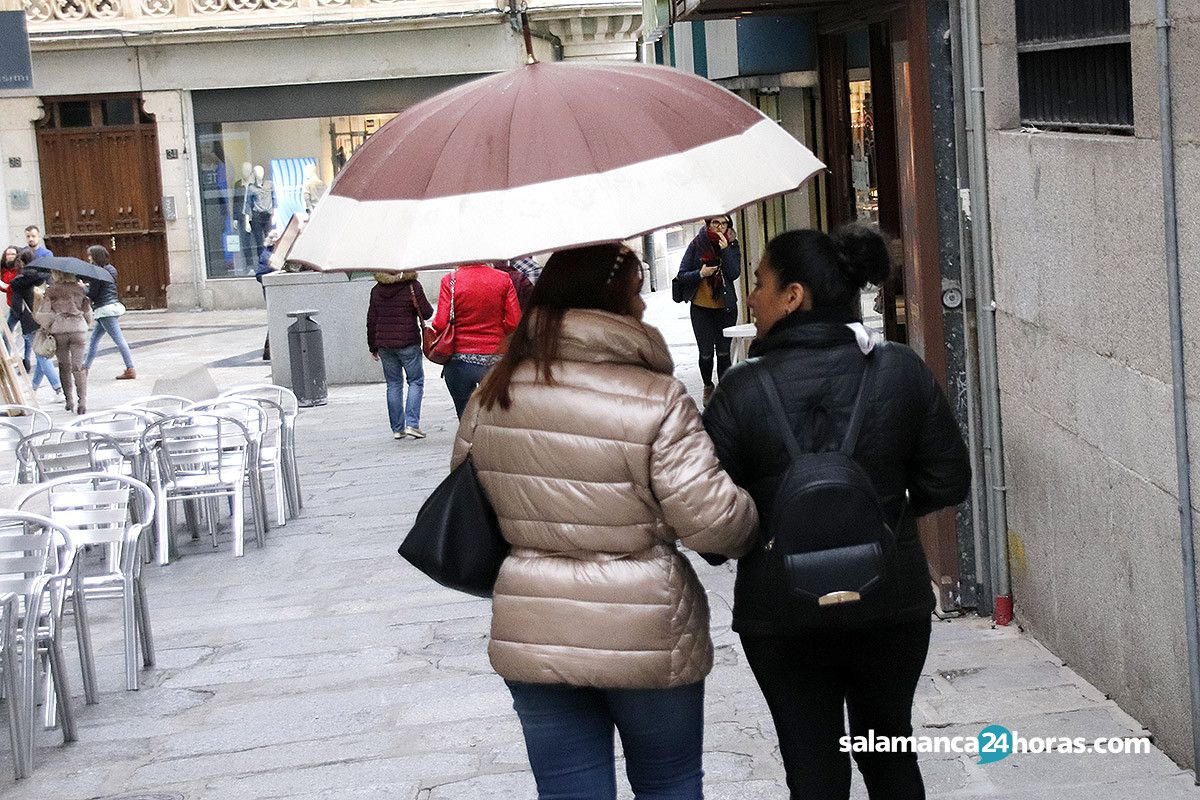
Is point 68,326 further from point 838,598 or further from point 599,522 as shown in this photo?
point 838,598

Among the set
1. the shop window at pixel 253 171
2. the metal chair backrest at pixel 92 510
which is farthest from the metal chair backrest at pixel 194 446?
the shop window at pixel 253 171

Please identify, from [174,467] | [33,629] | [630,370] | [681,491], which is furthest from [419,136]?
[174,467]

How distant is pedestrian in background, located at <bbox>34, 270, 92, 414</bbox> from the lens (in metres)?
16.8

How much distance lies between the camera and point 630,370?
3.38 meters

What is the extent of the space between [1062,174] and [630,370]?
107 inches

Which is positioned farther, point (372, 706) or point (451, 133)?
point (372, 706)

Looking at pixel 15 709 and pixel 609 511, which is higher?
pixel 609 511

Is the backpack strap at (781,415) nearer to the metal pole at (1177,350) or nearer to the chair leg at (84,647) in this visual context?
the metal pole at (1177,350)

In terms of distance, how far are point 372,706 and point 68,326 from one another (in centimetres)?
1147

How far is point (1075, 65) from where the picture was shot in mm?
5699

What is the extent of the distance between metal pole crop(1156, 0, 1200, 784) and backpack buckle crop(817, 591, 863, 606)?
1655 millimetres

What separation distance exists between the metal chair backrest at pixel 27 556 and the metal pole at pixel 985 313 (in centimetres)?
354

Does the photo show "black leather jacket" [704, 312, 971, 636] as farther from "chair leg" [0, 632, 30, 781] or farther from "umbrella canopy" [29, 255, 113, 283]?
"umbrella canopy" [29, 255, 113, 283]

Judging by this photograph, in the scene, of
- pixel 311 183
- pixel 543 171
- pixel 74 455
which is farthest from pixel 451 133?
pixel 311 183
